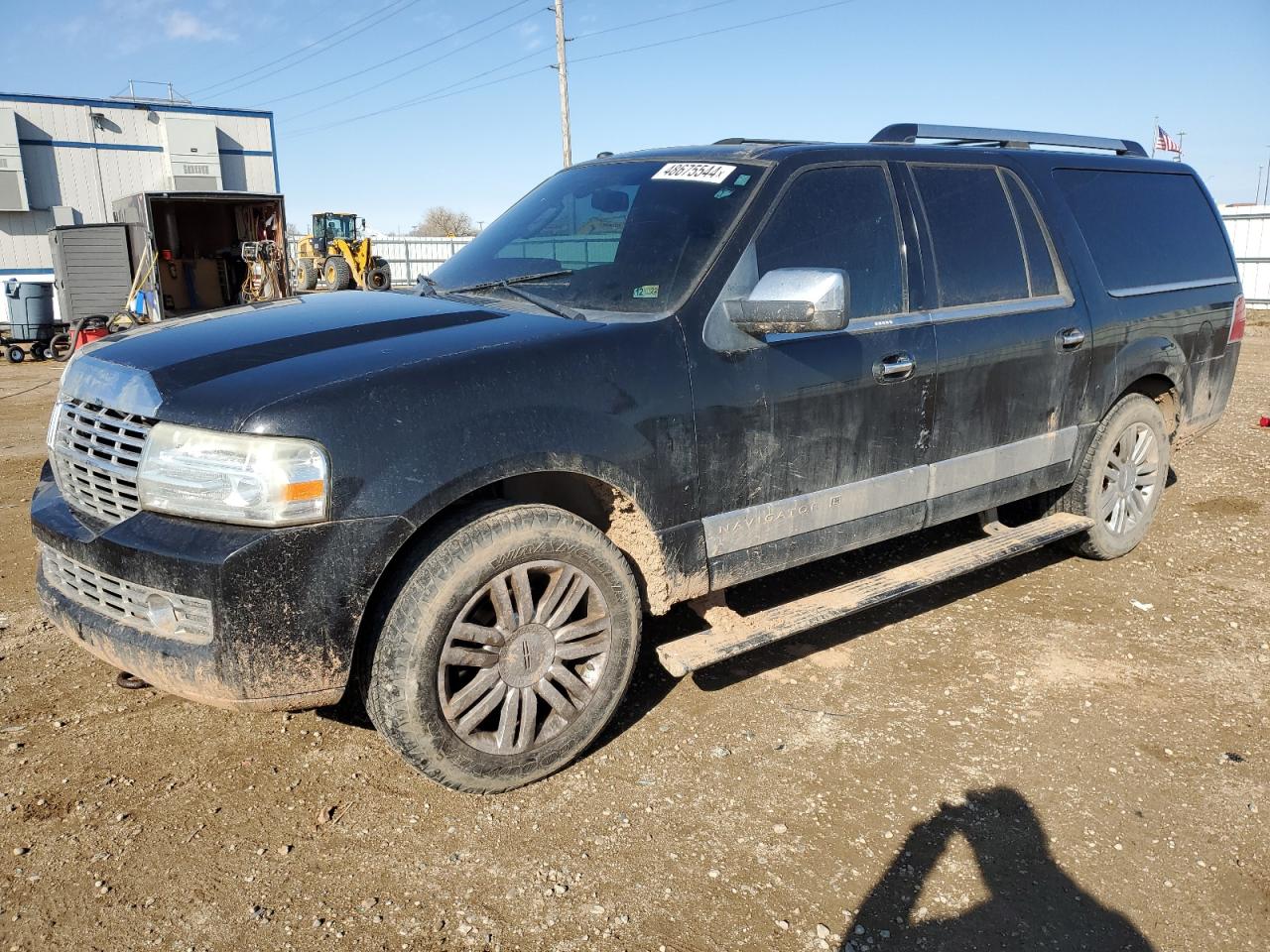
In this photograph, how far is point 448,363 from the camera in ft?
8.79

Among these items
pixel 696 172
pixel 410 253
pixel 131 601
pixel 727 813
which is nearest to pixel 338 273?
pixel 410 253

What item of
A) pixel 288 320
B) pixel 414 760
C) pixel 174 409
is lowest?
pixel 414 760

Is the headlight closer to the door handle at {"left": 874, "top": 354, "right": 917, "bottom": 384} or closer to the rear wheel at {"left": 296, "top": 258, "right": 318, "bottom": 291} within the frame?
the door handle at {"left": 874, "top": 354, "right": 917, "bottom": 384}

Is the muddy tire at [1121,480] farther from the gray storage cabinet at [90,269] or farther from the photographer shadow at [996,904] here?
the gray storage cabinet at [90,269]

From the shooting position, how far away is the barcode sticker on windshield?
3.46 metres

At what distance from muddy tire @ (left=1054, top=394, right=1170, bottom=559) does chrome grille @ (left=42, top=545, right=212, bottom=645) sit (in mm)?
4153

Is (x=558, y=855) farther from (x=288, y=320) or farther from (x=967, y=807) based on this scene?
(x=288, y=320)

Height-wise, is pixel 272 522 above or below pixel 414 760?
above

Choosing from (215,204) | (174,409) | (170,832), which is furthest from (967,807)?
(215,204)

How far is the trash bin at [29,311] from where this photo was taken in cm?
1686

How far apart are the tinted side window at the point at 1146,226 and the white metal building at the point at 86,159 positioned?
82.5 ft

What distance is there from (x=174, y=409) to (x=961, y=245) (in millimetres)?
3182

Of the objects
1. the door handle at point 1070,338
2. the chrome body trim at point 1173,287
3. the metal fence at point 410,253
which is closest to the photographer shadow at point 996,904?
the door handle at point 1070,338

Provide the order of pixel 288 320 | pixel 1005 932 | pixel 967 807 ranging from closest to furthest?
1. pixel 1005 932
2. pixel 967 807
3. pixel 288 320
